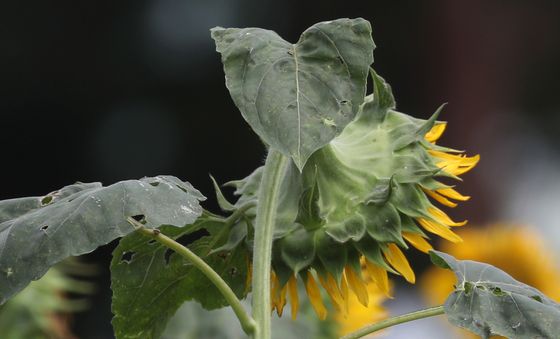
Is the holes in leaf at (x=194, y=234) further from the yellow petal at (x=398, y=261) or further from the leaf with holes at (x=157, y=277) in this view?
the yellow petal at (x=398, y=261)

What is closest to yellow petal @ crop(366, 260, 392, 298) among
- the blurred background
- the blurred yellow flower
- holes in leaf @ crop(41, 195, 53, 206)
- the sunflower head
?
the sunflower head

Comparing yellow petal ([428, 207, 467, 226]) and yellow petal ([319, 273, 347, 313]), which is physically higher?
yellow petal ([428, 207, 467, 226])

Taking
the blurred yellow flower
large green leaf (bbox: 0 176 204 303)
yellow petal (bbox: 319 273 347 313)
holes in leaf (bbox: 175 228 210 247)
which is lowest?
the blurred yellow flower

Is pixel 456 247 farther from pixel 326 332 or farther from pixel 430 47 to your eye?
pixel 430 47

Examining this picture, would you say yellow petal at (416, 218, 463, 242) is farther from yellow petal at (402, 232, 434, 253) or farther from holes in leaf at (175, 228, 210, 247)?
holes in leaf at (175, 228, 210, 247)

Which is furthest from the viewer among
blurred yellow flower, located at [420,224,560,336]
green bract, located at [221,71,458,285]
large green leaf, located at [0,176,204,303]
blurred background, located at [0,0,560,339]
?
blurred background, located at [0,0,560,339]

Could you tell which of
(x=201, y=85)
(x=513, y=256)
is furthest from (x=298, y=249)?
(x=201, y=85)

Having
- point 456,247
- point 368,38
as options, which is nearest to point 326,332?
point 456,247

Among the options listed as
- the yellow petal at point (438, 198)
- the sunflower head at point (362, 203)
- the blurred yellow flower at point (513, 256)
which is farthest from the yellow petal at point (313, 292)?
the blurred yellow flower at point (513, 256)
